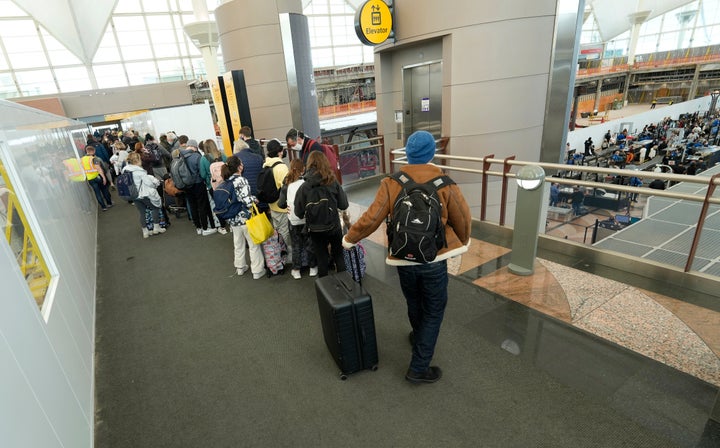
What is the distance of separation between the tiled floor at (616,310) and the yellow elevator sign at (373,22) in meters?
5.62

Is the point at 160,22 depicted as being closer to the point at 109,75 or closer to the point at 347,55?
the point at 109,75

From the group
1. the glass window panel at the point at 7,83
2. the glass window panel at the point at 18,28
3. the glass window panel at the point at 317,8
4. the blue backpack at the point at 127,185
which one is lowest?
the blue backpack at the point at 127,185

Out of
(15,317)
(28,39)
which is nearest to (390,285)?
(15,317)

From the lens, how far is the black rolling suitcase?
2.75m

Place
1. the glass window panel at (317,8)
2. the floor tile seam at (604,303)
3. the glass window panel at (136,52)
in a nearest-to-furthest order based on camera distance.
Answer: the floor tile seam at (604,303)
the glass window panel at (136,52)
the glass window panel at (317,8)

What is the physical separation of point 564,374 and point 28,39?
37.4m

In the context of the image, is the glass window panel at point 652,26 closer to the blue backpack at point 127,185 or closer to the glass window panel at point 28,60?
the blue backpack at point 127,185

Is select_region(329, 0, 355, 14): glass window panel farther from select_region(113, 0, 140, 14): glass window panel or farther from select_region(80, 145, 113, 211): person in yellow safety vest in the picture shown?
select_region(80, 145, 113, 211): person in yellow safety vest

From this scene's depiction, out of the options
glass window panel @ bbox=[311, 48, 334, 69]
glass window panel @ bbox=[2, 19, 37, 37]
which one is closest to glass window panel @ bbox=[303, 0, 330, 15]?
glass window panel @ bbox=[311, 48, 334, 69]

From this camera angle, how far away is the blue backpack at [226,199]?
4.38 m

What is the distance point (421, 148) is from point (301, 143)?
150 inches

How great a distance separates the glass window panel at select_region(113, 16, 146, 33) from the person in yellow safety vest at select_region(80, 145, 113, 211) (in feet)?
83.2

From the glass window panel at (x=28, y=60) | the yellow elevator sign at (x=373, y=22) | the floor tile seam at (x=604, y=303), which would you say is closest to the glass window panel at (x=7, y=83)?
the glass window panel at (x=28, y=60)

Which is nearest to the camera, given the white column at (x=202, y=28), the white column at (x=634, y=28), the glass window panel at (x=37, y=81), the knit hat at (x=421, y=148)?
the knit hat at (x=421, y=148)
